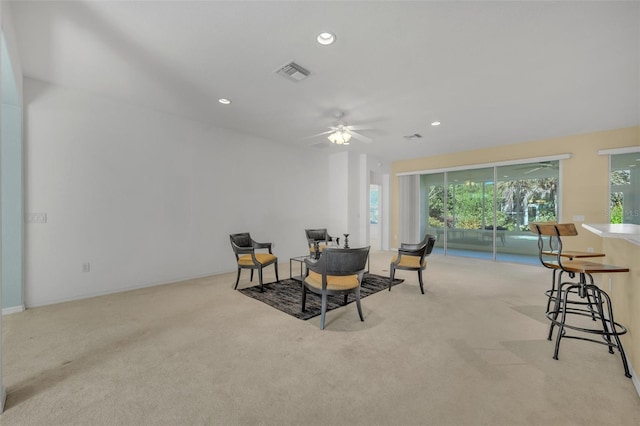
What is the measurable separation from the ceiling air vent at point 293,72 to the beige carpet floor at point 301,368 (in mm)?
2909

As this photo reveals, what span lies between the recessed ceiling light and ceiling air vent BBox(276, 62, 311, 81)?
0.48 metres

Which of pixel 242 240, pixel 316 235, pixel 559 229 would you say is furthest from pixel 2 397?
pixel 316 235

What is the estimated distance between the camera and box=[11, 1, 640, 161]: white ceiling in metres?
2.20

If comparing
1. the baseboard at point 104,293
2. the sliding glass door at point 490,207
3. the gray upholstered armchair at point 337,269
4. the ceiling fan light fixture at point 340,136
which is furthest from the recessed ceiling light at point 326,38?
the sliding glass door at point 490,207

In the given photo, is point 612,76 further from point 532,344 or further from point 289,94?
point 289,94

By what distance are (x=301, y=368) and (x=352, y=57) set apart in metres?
3.06

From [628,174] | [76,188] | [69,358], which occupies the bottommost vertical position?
[69,358]

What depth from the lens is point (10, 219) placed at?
10.5 feet

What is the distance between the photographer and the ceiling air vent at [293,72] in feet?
9.70

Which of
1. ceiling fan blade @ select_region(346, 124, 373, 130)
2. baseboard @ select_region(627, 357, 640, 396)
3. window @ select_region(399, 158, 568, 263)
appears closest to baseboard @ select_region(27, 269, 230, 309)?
ceiling fan blade @ select_region(346, 124, 373, 130)

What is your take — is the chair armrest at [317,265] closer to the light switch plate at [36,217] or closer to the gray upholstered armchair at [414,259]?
the gray upholstered armchair at [414,259]

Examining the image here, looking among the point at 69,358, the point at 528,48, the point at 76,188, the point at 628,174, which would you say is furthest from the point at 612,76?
the point at 76,188

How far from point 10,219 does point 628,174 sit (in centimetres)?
995

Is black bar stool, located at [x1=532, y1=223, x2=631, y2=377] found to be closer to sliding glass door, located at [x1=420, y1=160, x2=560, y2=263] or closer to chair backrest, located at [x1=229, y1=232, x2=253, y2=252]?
sliding glass door, located at [x1=420, y1=160, x2=560, y2=263]
